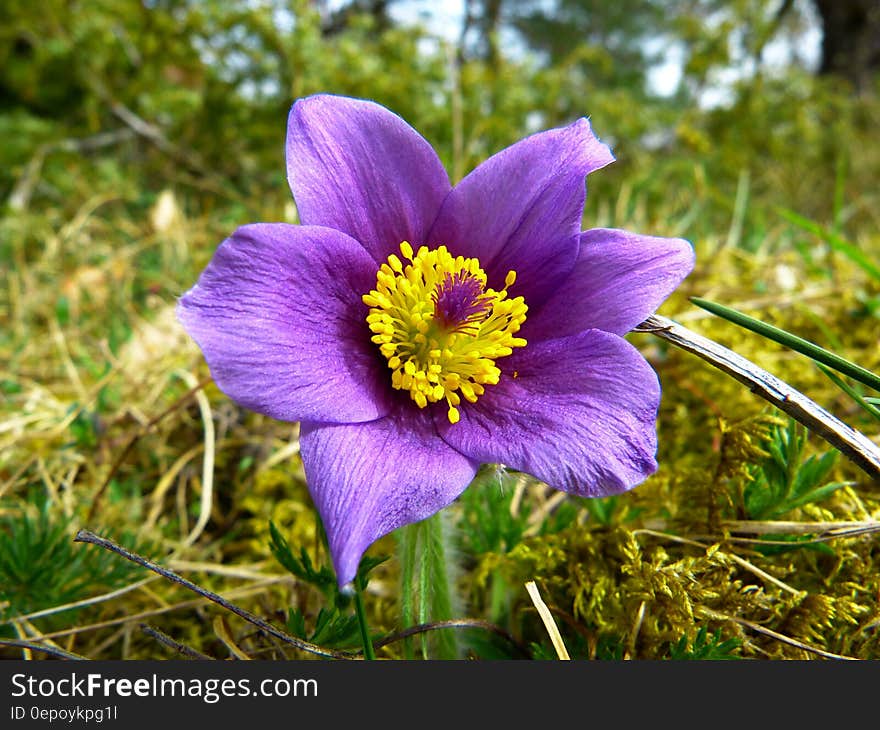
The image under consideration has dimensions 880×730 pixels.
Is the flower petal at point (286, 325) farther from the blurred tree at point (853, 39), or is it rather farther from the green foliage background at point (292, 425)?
the blurred tree at point (853, 39)

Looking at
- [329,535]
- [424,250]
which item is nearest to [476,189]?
[424,250]

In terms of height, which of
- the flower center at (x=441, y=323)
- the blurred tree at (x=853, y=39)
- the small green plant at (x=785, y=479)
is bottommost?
the small green plant at (x=785, y=479)

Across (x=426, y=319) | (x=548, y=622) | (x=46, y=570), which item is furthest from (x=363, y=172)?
(x=46, y=570)

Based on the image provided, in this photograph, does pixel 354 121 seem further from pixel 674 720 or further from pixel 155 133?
pixel 155 133

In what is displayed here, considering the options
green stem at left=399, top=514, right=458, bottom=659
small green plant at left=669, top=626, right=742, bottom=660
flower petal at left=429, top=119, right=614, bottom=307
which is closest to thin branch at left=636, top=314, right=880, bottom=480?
flower petal at left=429, top=119, right=614, bottom=307

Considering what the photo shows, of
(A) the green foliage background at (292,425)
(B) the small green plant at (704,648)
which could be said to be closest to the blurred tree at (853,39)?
(A) the green foliage background at (292,425)
